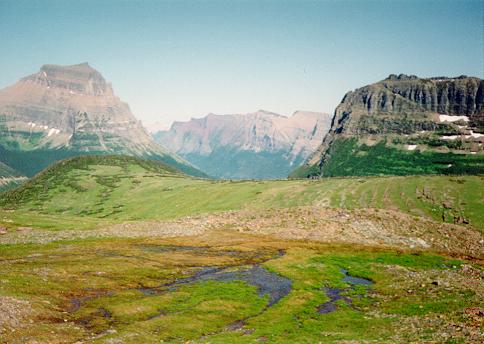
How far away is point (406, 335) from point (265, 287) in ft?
117

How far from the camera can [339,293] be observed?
3051 inches

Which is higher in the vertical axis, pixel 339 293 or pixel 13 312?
pixel 13 312

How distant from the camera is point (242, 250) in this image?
118938mm

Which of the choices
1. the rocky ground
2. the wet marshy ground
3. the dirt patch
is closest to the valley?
the dirt patch

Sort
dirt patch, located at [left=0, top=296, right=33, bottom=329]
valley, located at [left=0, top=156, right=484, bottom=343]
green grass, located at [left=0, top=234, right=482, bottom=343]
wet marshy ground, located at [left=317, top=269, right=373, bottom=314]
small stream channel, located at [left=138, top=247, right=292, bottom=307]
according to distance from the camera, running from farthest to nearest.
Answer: small stream channel, located at [left=138, top=247, right=292, bottom=307]
wet marshy ground, located at [left=317, top=269, right=373, bottom=314]
valley, located at [left=0, top=156, right=484, bottom=343]
green grass, located at [left=0, top=234, right=482, bottom=343]
dirt patch, located at [left=0, top=296, right=33, bottom=329]

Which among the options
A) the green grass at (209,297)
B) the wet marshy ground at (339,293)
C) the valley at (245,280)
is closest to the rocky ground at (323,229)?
the valley at (245,280)

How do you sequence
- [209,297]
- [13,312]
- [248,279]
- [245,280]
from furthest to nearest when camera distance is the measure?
1. [248,279]
2. [245,280]
3. [209,297]
4. [13,312]

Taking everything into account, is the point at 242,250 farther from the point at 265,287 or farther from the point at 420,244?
the point at 420,244

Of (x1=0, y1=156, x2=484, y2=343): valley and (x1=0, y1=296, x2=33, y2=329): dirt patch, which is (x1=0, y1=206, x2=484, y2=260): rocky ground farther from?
(x1=0, y1=296, x2=33, y2=329): dirt patch

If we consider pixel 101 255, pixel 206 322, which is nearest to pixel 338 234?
pixel 101 255

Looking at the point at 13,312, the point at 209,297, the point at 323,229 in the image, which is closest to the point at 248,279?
the point at 209,297

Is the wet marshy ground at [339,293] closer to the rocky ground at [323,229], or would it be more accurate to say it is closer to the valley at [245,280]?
the valley at [245,280]

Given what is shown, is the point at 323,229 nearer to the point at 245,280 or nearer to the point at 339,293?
the point at 245,280

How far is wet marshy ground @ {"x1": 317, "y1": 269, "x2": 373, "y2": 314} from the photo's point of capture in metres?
67.3
